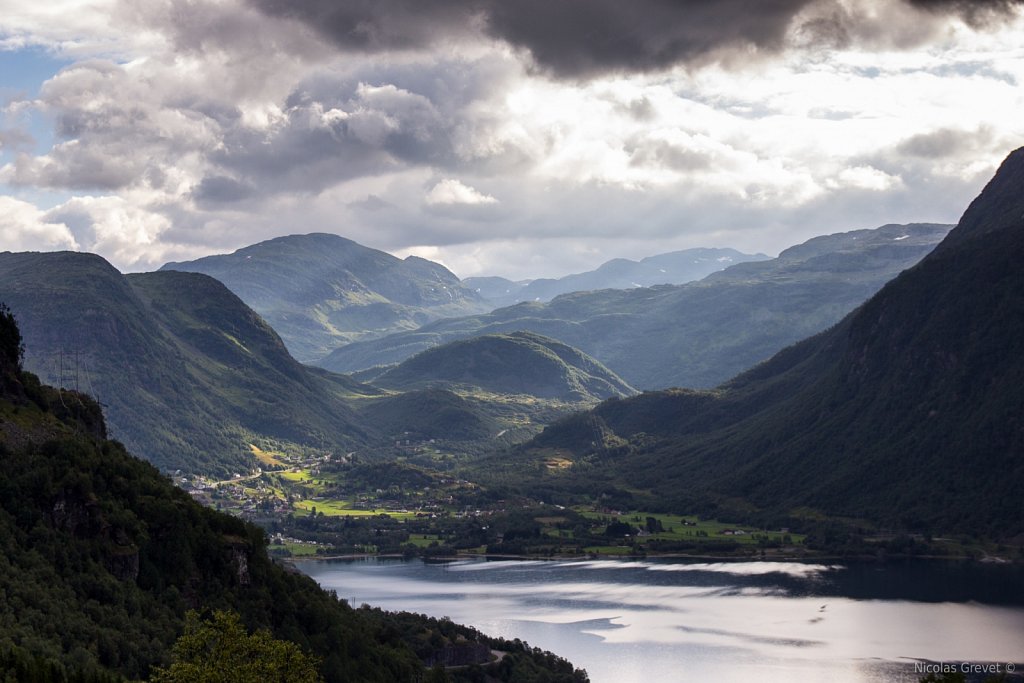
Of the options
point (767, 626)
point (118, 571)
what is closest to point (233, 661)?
point (118, 571)

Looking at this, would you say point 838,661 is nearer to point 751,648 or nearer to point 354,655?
point 751,648

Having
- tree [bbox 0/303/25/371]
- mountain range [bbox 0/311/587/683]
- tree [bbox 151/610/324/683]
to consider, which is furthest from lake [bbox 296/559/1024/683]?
tree [bbox 151/610/324/683]

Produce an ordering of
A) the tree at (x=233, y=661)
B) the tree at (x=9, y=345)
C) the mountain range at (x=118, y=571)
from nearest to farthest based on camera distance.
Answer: the tree at (x=233, y=661), the mountain range at (x=118, y=571), the tree at (x=9, y=345)

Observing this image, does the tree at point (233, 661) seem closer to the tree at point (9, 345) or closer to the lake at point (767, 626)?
the tree at point (9, 345)

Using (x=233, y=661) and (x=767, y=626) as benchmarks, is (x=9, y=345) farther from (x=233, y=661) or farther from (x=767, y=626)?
(x=767, y=626)

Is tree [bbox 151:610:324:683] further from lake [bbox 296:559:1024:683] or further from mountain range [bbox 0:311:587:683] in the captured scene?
lake [bbox 296:559:1024:683]

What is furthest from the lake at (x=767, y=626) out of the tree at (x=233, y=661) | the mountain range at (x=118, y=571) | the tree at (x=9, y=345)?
the tree at (x=233, y=661)
